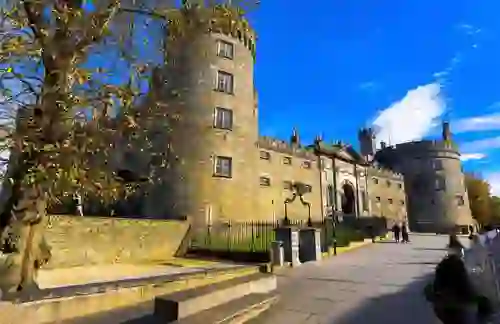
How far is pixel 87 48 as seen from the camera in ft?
15.9

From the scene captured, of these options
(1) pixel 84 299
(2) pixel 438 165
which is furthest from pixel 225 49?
(2) pixel 438 165

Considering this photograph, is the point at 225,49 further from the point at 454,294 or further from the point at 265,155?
the point at 454,294

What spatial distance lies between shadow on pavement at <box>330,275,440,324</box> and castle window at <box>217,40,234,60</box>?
2361cm

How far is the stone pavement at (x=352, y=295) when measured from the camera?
23.3 feet

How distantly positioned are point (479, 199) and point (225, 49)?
7239 cm

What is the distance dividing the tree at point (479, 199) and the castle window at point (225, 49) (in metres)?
69.1

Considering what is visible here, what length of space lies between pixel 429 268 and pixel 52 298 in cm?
1456

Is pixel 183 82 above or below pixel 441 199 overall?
above

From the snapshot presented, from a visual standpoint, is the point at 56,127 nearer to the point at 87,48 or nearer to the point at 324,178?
the point at 87,48

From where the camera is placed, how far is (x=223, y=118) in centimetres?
2753

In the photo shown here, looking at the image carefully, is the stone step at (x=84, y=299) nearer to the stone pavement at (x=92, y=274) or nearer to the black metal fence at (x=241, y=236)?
the stone pavement at (x=92, y=274)

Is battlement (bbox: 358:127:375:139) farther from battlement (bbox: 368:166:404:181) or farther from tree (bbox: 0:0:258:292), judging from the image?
tree (bbox: 0:0:258:292)

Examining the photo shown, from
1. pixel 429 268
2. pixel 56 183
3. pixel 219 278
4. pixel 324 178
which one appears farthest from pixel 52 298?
pixel 324 178

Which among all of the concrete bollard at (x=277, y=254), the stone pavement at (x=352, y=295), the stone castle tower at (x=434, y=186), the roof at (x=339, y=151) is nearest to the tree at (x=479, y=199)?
the stone castle tower at (x=434, y=186)
